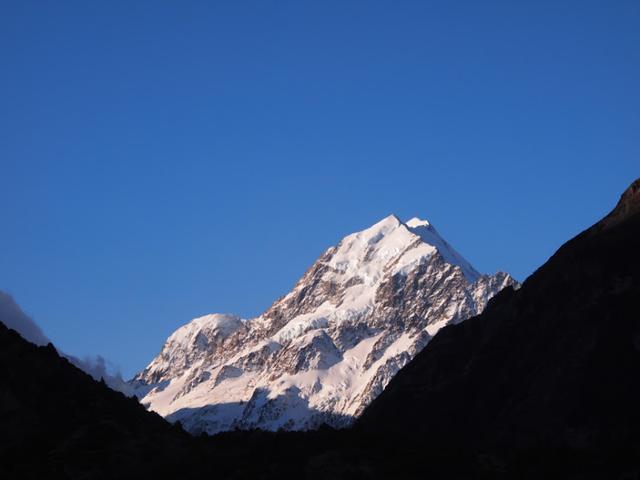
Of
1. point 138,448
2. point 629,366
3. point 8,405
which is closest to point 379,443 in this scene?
point 138,448

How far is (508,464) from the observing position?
453 feet

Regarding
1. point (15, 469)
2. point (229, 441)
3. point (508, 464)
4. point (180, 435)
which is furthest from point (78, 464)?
point (508, 464)

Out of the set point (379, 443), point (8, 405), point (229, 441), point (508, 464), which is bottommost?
point (508, 464)

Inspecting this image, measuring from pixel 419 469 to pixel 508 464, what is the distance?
355 inches

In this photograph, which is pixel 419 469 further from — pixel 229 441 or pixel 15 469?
pixel 15 469

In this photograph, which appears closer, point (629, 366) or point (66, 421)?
point (66, 421)

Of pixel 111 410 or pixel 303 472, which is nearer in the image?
pixel 303 472

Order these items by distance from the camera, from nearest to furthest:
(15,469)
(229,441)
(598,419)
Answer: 1. (15,469)
2. (229,441)
3. (598,419)

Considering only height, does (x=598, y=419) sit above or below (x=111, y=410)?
below

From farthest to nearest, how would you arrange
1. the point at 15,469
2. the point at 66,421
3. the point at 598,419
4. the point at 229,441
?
the point at 598,419 < the point at 229,441 < the point at 66,421 < the point at 15,469

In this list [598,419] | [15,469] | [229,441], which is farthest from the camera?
[598,419]

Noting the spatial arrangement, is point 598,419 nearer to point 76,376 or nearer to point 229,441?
point 229,441

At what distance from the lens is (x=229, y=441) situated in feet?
510

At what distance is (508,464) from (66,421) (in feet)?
145
